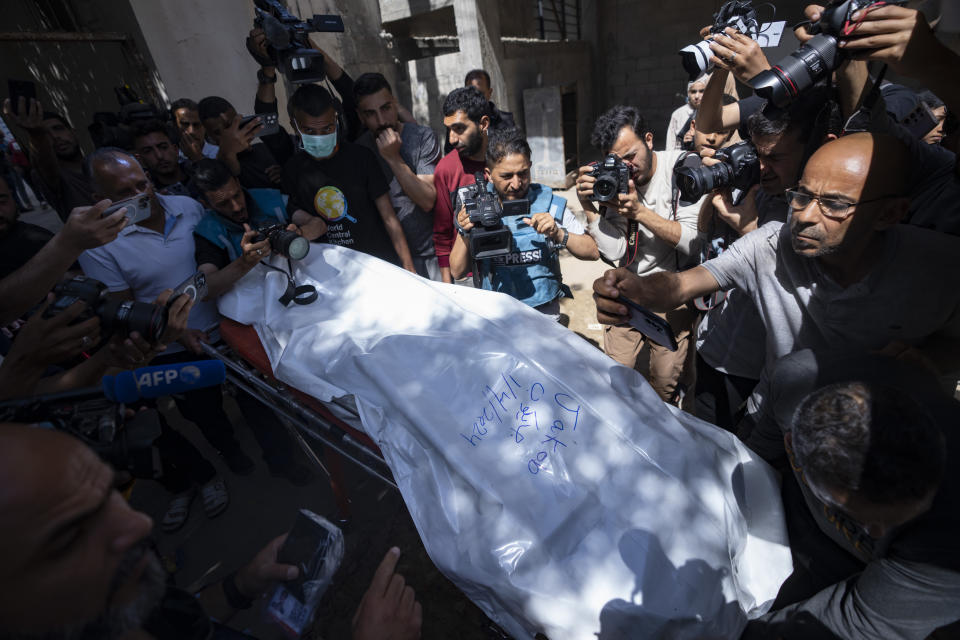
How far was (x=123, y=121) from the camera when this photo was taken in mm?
3477

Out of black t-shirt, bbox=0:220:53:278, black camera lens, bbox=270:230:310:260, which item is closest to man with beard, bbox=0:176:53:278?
black t-shirt, bbox=0:220:53:278

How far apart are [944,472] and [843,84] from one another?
5.61 feet

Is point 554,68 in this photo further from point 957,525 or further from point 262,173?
point 957,525

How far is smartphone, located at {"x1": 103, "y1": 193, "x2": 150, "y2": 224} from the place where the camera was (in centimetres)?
205

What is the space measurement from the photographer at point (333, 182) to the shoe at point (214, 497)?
1.79 metres

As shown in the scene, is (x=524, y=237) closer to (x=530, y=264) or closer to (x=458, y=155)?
(x=530, y=264)

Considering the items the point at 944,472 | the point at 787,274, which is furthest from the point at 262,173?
the point at 944,472

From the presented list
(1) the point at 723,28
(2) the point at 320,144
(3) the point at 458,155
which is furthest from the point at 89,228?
(1) the point at 723,28

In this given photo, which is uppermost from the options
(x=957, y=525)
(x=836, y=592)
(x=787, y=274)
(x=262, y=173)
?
(x=262, y=173)

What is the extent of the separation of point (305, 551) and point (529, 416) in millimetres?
910

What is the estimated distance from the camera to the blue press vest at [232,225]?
A: 8.01 ft

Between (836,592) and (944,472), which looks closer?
(944,472)

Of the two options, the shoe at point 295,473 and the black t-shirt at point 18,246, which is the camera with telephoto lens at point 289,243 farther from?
the shoe at point 295,473

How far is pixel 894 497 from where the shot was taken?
95cm
